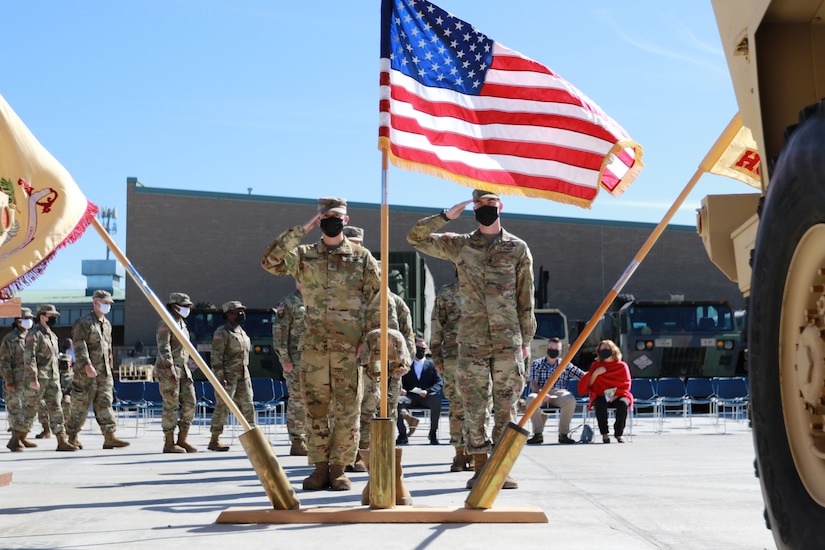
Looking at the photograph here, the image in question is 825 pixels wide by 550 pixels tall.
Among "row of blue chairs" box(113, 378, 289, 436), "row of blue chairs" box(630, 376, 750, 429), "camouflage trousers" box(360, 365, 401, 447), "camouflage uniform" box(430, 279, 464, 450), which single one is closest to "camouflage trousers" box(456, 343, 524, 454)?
"camouflage trousers" box(360, 365, 401, 447)

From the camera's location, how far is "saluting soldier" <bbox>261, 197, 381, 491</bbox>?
658 centimetres

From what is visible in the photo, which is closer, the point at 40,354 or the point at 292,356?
the point at 292,356

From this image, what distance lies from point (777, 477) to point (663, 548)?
1990mm

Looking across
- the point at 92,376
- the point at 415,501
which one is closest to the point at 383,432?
the point at 415,501

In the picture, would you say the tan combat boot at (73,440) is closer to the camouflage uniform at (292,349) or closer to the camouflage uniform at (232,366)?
the camouflage uniform at (232,366)

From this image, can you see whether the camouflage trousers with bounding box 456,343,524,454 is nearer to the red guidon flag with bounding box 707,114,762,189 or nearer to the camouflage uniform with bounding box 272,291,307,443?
the red guidon flag with bounding box 707,114,762,189

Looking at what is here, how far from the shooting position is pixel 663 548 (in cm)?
428

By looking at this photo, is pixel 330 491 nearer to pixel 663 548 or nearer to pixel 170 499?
pixel 170 499

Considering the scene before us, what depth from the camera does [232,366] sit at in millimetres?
12344

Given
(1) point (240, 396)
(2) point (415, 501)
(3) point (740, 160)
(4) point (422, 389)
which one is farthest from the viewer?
(4) point (422, 389)

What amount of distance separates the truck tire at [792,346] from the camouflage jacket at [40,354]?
12.3 meters

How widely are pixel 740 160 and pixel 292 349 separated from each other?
7.77 meters

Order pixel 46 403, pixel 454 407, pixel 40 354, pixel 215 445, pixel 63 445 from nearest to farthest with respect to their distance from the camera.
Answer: pixel 454 407, pixel 215 445, pixel 63 445, pixel 40 354, pixel 46 403

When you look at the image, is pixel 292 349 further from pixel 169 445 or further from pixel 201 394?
pixel 201 394
